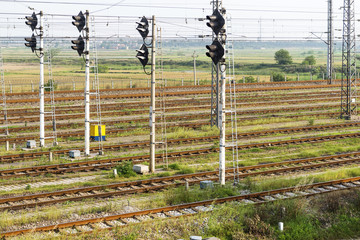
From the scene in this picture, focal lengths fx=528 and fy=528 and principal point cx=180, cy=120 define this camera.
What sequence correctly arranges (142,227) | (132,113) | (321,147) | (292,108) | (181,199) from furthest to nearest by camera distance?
(292,108)
(132,113)
(321,147)
(181,199)
(142,227)

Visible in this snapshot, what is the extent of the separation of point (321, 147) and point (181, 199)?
1410cm

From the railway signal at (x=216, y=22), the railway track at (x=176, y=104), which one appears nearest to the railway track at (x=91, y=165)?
the railway signal at (x=216, y=22)

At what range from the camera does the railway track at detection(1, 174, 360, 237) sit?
13773mm

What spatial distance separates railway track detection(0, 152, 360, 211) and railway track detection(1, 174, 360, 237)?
80.0 inches

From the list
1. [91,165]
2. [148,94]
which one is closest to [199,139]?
[91,165]

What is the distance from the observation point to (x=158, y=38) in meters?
21.4

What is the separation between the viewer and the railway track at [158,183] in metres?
17.0

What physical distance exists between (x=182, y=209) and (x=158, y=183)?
4.04m

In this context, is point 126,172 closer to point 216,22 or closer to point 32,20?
point 216,22

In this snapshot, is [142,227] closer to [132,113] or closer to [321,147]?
[321,147]

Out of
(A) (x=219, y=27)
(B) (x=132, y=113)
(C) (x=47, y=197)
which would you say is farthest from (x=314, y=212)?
(B) (x=132, y=113)

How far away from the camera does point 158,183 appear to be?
1977 cm

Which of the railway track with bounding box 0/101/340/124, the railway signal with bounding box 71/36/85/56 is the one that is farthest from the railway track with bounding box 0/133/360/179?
the railway track with bounding box 0/101/340/124

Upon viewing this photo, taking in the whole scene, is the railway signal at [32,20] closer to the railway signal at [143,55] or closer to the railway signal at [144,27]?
the railway signal at [144,27]
